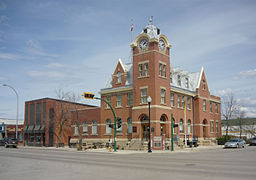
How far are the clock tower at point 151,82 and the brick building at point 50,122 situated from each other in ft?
55.4

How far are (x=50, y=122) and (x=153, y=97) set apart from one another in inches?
956

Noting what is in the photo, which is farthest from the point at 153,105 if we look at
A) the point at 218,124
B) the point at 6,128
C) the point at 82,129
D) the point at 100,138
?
the point at 6,128

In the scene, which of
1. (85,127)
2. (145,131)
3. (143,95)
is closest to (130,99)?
(143,95)

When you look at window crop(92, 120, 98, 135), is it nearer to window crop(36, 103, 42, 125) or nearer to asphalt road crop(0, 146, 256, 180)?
window crop(36, 103, 42, 125)

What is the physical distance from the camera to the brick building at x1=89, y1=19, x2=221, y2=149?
38312mm

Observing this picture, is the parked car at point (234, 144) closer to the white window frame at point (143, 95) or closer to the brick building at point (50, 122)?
the white window frame at point (143, 95)

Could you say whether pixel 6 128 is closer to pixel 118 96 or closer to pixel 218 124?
pixel 118 96

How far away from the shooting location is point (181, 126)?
1770 inches

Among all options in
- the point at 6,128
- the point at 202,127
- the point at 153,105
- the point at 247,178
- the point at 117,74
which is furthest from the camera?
the point at 6,128

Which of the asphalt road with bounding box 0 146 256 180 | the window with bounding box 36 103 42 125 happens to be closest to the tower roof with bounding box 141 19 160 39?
the asphalt road with bounding box 0 146 256 180

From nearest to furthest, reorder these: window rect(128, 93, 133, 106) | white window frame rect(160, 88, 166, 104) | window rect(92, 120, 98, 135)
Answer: white window frame rect(160, 88, 166, 104) < window rect(128, 93, 133, 106) < window rect(92, 120, 98, 135)

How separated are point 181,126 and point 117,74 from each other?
532 inches

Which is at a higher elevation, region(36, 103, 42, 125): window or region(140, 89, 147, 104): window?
region(140, 89, 147, 104): window

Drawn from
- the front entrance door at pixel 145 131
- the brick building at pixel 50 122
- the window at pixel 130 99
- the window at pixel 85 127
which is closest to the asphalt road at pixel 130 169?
the front entrance door at pixel 145 131
